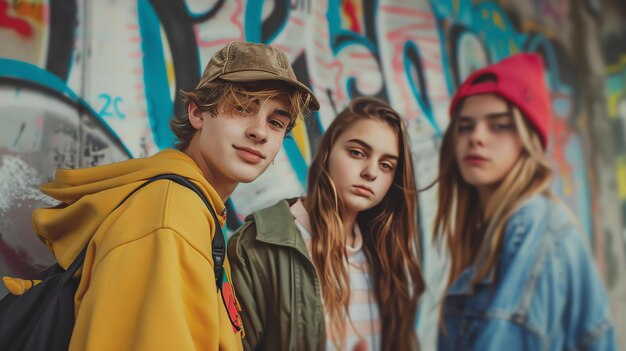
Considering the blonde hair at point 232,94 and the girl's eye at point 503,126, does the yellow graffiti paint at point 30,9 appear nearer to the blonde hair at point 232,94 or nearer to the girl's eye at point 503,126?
the blonde hair at point 232,94

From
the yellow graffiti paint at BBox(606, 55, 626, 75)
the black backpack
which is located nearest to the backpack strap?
the black backpack

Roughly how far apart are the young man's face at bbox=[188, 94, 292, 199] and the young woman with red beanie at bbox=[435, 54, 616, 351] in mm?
1168

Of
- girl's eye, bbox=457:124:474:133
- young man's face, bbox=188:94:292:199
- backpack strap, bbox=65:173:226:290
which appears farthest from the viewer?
girl's eye, bbox=457:124:474:133

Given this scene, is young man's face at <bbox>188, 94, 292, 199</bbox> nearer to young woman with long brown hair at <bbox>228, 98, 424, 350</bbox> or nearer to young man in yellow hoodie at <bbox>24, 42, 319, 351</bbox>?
young man in yellow hoodie at <bbox>24, 42, 319, 351</bbox>

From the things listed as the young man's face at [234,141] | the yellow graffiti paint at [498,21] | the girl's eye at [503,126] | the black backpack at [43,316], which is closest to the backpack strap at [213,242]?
the black backpack at [43,316]

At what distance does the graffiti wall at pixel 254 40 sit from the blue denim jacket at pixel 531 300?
149 mm

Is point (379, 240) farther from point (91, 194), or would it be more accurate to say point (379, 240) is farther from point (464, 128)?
point (91, 194)

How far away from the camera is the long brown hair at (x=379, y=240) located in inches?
85.0

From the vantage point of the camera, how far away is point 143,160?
1516 millimetres

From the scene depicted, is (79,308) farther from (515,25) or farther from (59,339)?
(515,25)

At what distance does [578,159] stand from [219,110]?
2.37 meters

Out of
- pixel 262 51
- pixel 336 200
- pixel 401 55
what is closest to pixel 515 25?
pixel 401 55

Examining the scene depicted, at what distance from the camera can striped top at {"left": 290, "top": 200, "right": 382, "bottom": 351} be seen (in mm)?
2182

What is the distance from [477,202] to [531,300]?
478mm
